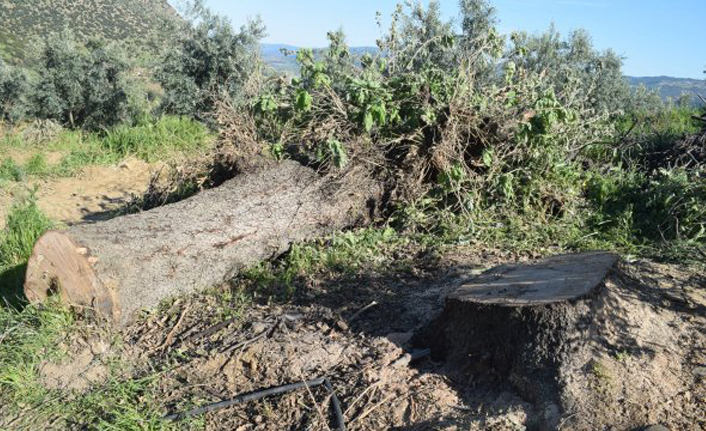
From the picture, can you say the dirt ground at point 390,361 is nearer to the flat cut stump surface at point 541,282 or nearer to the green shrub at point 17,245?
the flat cut stump surface at point 541,282

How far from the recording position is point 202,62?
9.90 metres

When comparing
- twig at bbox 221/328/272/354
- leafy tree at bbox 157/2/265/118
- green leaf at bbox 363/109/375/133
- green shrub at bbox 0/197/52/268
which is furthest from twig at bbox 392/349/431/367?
leafy tree at bbox 157/2/265/118

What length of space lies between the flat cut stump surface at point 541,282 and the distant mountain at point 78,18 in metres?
24.1

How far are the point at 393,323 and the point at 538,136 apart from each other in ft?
8.61

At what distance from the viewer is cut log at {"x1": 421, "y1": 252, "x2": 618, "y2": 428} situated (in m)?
2.93

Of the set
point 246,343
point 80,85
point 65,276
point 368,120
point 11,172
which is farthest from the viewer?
point 80,85

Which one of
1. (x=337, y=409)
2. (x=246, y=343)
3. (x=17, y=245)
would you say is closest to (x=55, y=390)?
(x=246, y=343)

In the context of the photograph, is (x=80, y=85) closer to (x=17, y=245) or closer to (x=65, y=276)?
(x=17, y=245)

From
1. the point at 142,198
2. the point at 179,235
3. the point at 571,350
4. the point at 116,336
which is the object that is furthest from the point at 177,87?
the point at 571,350

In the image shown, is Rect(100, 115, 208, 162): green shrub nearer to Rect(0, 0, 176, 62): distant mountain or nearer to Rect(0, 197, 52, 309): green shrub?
Rect(0, 197, 52, 309): green shrub

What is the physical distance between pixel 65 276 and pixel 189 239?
0.84 meters

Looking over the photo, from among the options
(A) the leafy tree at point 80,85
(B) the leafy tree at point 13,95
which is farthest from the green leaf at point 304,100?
(B) the leafy tree at point 13,95

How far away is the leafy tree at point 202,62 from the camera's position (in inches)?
388

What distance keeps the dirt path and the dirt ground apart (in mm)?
3113
